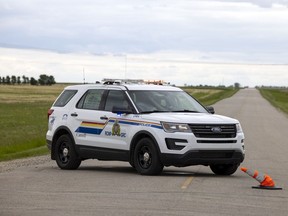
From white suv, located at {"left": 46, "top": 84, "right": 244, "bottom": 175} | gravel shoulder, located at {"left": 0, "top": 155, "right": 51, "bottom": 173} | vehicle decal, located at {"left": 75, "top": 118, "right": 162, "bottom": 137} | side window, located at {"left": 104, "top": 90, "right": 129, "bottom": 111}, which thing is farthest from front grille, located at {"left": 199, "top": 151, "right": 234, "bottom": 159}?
gravel shoulder, located at {"left": 0, "top": 155, "right": 51, "bottom": 173}

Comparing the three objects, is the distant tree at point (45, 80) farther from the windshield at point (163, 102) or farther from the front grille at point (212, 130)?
the front grille at point (212, 130)

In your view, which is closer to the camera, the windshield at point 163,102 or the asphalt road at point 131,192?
the asphalt road at point 131,192

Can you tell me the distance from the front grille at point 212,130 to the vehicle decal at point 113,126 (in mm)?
676

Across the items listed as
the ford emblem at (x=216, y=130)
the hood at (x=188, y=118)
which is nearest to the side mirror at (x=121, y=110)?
the hood at (x=188, y=118)

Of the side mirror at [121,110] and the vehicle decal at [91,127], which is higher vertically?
the side mirror at [121,110]

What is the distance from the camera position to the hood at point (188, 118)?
14.5 metres

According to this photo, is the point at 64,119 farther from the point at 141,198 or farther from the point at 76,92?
the point at 141,198

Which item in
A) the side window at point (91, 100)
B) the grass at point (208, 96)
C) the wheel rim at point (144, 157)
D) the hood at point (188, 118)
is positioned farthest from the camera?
the grass at point (208, 96)

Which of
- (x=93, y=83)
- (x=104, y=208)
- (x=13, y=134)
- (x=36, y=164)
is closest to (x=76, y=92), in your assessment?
(x=93, y=83)

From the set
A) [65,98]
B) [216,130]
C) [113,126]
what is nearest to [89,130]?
[113,126]

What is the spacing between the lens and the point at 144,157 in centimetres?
1492

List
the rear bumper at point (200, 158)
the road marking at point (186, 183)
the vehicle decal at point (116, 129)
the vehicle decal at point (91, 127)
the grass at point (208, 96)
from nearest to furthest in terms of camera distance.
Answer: the road marking at point (186, 183) → the rear bumper at point (200, 158) → the vehicle decal at point (116, 129) → the vehicle decal at point (91, 127) → the grass at point (208, 96)

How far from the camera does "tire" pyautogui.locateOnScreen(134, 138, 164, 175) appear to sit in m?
14.6

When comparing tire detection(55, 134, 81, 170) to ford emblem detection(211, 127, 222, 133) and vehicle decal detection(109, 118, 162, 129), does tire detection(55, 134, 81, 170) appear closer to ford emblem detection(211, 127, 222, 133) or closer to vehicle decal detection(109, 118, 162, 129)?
vehicle decal detection(109, 118, 162, 129)
